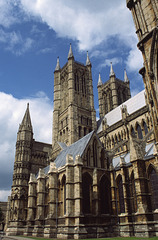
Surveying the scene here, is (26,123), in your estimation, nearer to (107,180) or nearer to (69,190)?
(107,180)

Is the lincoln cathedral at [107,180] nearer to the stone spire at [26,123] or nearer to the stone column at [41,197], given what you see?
the stone column at [41,197]

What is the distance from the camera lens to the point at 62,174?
29781mm

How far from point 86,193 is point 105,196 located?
2705 mm

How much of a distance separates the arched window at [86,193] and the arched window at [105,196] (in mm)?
1576

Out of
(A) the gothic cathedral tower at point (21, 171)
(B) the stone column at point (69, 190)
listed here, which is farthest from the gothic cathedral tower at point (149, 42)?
(A) the gothic cathedral tower at point (21, 171)

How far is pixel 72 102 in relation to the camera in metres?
55.0

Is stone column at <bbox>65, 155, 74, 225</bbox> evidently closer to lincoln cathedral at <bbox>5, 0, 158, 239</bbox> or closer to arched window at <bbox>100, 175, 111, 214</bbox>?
lincoln cathedral at <bbox>5, 0, 158, 239</bbox>

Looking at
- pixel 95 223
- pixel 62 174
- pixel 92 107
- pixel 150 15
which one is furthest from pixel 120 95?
pixel 150 15

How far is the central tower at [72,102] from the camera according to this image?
53625 mm

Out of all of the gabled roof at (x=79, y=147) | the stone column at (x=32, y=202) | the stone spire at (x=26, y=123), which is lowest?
the stone column at (x=32, y=202)

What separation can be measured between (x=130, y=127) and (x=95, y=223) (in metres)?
18.7

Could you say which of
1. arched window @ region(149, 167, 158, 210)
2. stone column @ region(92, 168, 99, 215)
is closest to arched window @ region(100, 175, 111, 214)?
stone column @ region(92, 168, 99, 215)

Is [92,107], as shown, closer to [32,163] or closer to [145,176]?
[32,163]

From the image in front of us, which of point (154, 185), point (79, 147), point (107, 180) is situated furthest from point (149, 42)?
point (79, 147)
